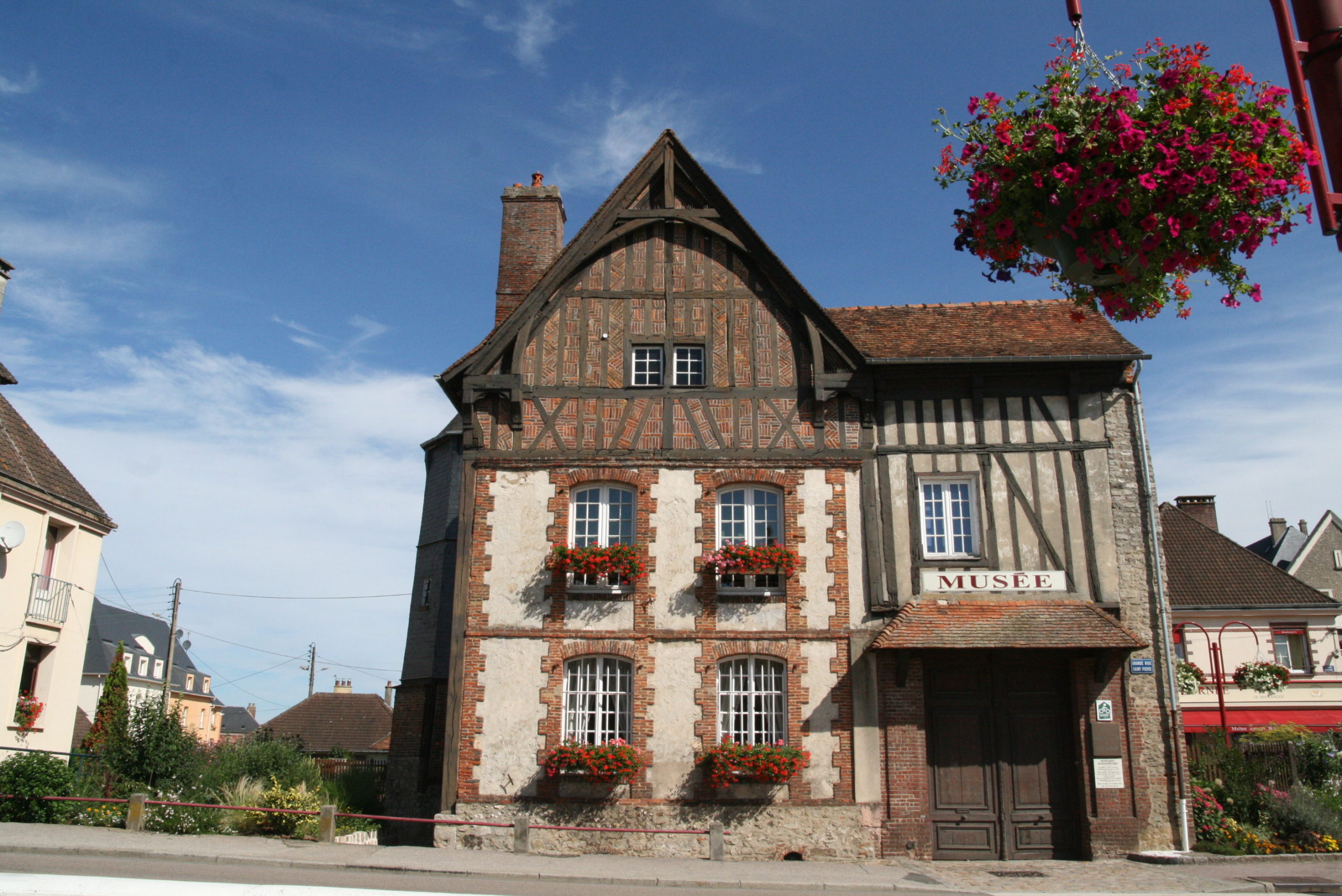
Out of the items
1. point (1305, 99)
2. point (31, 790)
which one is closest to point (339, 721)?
point (31, 790)

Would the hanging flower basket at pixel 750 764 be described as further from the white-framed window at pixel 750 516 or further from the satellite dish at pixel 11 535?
the satellite dish at pixel 11 535

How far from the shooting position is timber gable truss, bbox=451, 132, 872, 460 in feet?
50.6

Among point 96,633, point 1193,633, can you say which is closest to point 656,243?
point 1193,633

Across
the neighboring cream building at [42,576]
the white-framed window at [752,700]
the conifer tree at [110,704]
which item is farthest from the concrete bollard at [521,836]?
the conifer tree at [110,704]

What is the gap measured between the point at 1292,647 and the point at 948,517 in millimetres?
17197

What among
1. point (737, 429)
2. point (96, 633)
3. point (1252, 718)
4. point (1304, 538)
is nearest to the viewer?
point (737, 429)

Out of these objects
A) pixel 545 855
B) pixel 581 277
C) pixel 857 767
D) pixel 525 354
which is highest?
pixel 581 277

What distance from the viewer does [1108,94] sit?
167 inches

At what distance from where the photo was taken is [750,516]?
601 inches

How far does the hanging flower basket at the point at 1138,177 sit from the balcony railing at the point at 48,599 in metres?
19.0

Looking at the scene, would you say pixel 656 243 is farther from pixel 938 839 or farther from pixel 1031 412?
pixel 938 839

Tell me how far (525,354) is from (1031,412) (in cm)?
766

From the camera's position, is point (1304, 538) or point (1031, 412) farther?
point (1304, 538)

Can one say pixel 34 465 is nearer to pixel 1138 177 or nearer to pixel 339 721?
pixel 1138 177
